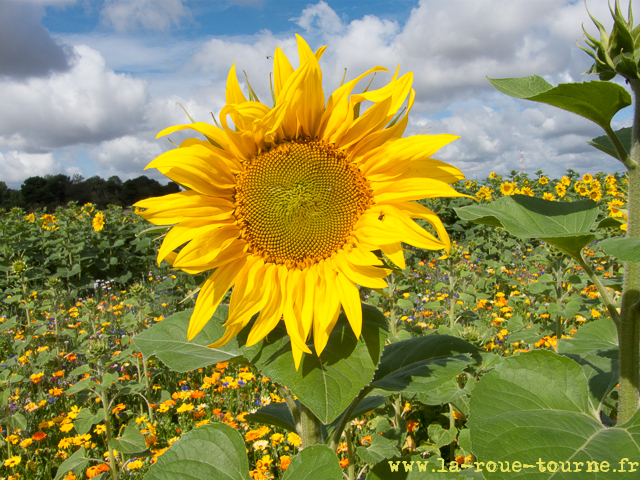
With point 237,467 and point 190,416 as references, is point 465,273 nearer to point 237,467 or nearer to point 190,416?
point 190,416

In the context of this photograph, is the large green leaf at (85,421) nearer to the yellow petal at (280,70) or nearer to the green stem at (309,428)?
the green stem at (309,428)

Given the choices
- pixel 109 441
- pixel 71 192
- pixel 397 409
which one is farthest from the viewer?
pixel 71 192

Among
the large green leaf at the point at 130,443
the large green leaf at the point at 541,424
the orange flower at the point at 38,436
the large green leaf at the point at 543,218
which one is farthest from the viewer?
the orange flower at the point at 38,436

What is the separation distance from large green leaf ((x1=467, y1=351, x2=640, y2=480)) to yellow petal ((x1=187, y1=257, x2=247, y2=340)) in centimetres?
75

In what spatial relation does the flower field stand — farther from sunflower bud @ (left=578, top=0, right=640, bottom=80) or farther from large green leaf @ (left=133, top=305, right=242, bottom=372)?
sunflower bud @ (left=578, top=0, right=640, bottom=80)

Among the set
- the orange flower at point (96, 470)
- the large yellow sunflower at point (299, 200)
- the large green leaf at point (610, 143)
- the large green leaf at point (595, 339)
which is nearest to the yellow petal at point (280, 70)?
the large yellow sunflower at point (299, 200)

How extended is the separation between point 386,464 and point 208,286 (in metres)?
0.82

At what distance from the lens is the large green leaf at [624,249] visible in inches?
38.2

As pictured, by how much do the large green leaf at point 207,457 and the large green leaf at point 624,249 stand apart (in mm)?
1170

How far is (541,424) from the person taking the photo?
0.99 meters

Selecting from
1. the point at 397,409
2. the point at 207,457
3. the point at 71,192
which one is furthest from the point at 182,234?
the point at 71,192

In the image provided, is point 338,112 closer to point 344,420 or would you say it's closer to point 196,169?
point 196,169

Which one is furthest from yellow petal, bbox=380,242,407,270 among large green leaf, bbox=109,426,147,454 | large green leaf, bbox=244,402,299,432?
large green leaf, bbox=109,426,147,454

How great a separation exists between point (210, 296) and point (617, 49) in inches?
52.6
